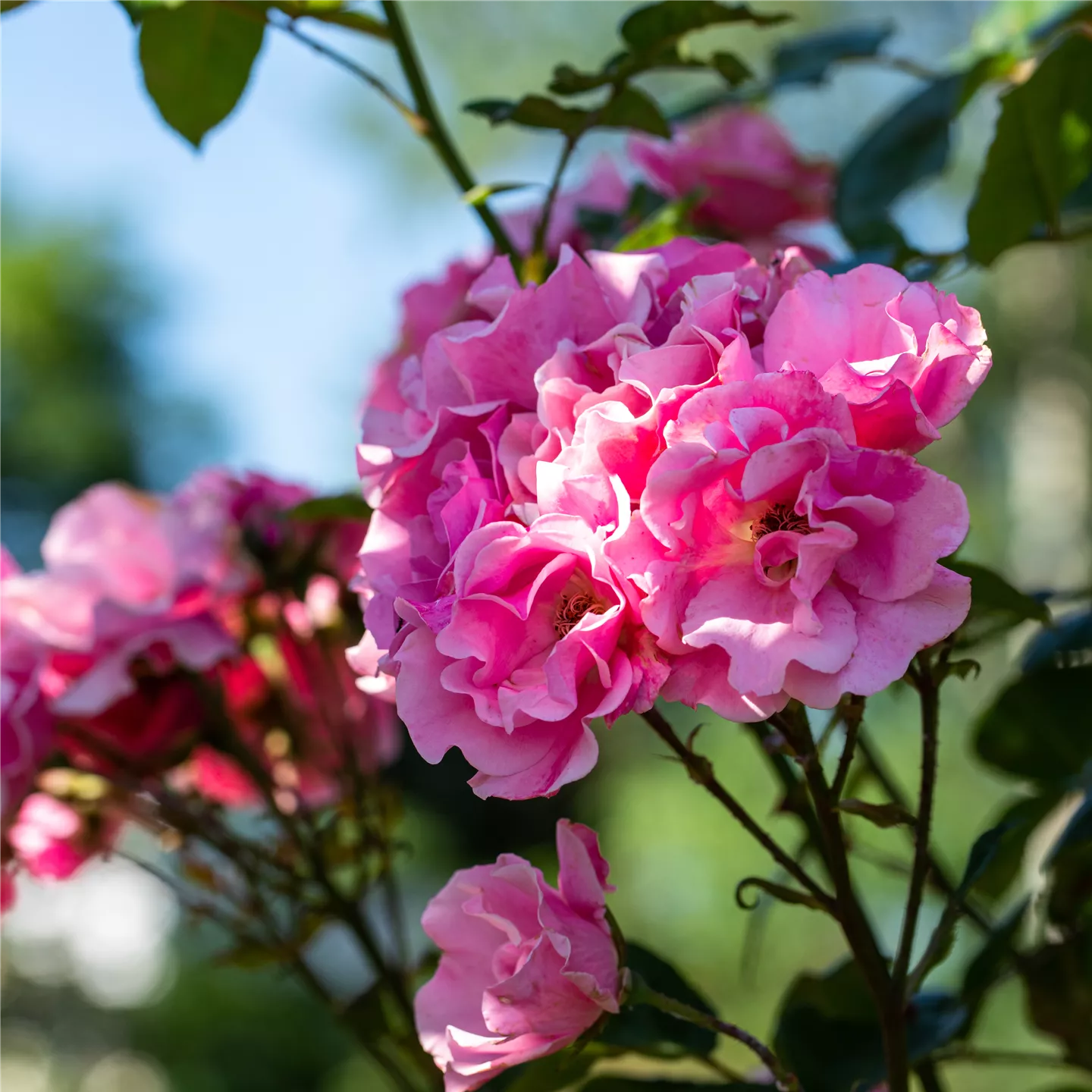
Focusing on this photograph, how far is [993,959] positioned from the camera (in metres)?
0.48

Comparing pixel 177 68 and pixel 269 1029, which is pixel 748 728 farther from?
pixel 269 1029

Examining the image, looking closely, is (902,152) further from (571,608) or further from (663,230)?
(571,608)

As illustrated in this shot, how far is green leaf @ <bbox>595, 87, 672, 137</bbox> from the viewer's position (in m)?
0.49

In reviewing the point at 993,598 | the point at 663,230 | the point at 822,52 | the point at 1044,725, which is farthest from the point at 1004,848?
the point at 822,52

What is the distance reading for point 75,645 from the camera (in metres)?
0.56

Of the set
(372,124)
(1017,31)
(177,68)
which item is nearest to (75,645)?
(177,68)

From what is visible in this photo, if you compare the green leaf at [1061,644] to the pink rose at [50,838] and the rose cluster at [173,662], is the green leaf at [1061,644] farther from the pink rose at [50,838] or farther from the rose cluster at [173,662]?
the pink rose at [50,838]

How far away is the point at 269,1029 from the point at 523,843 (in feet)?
9.97

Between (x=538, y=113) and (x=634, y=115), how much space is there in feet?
0.15

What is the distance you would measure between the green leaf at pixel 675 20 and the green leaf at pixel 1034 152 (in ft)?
0.34

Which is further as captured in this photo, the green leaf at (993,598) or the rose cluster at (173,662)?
the rose cluster at (173,662)

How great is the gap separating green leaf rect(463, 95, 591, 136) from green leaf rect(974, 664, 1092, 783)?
0.34 metres

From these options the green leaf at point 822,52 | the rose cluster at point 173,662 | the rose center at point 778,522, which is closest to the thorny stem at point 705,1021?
the rose center at point 778,522

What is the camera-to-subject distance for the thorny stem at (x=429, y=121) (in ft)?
1.60
